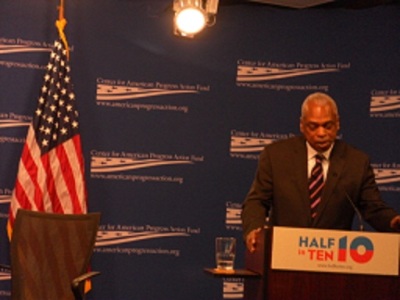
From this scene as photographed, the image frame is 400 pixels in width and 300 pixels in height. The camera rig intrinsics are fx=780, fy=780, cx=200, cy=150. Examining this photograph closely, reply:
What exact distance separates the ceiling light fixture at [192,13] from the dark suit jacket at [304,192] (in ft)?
7.17

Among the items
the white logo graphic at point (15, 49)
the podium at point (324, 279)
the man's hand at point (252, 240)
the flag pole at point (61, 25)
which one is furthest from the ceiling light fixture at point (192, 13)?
the podium at point (324, 279)

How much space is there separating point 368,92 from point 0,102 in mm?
3017

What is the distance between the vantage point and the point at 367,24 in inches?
261

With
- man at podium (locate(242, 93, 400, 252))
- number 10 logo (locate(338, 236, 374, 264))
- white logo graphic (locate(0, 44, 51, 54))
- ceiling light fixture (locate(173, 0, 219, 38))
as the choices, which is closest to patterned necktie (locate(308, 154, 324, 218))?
man at podium (locate(242, 93, 400, 252))

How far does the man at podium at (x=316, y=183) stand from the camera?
3650 millimetres

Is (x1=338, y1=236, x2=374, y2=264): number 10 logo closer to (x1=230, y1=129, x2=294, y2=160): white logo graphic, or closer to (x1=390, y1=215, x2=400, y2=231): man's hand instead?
(x1=390, y1=215, x2=400, y2=231): man's hand

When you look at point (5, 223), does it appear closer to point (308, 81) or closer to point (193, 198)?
point (193, 198)

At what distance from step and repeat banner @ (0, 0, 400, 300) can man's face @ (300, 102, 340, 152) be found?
2.69 meters

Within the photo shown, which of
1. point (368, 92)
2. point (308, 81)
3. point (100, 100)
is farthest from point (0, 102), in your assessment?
point (368, 92)

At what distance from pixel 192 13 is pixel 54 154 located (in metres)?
1.48

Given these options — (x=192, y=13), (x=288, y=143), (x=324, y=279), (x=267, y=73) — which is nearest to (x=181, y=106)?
(x=267, y=73)

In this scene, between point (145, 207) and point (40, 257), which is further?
point (145, 207)

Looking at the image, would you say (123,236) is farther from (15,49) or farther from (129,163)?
(15,49)

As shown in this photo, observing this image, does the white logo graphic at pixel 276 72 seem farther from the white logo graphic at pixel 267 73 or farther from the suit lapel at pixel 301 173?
the suit lapel at pixel 301 173
